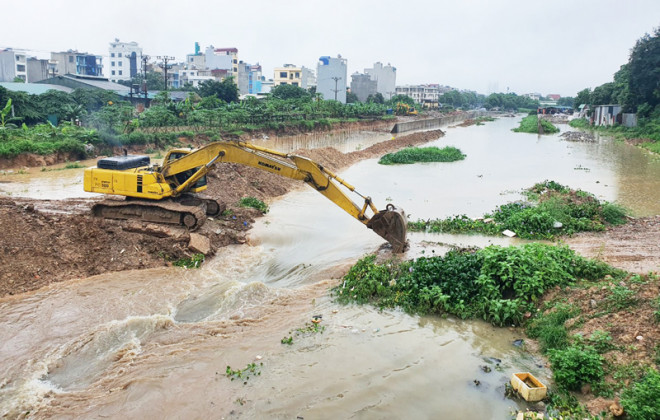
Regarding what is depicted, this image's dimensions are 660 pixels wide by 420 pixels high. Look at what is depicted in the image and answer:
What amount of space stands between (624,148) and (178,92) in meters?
50.5

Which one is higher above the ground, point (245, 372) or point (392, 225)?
point (392, 225)

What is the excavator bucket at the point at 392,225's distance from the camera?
36.1 ft

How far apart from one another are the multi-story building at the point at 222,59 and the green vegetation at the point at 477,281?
95.8 meters

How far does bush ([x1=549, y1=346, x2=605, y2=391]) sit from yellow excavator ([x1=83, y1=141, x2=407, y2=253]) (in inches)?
202

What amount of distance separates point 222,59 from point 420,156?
262 feet

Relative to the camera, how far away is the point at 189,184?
487 inches

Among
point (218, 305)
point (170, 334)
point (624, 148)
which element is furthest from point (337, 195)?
point (624, 148)

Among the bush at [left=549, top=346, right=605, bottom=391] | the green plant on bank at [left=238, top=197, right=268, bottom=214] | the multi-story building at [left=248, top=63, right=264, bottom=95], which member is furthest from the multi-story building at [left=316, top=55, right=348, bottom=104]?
the bush at [left=549, top=346, right=605, bottom=391]

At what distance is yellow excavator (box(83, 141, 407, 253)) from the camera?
11109mm

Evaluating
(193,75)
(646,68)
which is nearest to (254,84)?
(193,75)

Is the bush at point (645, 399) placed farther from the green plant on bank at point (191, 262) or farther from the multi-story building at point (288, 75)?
the multi-story building at point (288, 75)

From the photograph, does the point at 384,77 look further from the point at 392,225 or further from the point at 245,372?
the point at 245,372

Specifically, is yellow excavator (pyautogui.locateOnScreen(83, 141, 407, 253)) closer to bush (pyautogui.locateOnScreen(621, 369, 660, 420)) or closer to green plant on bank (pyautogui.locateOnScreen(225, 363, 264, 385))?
green plant on bank (pyautogui.locateOnScreen(225, 363, 264, 385))

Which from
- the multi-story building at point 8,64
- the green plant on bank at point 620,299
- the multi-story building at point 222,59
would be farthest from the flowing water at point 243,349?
the multi-story building at point 222,59
